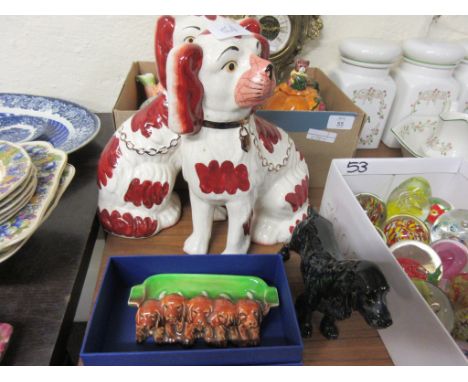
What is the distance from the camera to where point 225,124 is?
49cm

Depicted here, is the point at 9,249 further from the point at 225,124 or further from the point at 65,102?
the point at 65,102

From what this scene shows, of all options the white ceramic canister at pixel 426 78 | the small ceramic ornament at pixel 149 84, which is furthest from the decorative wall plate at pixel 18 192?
the white ceramic canister at pixel 426 78

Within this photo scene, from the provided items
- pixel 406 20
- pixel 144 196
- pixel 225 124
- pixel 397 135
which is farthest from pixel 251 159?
pixel 406 20

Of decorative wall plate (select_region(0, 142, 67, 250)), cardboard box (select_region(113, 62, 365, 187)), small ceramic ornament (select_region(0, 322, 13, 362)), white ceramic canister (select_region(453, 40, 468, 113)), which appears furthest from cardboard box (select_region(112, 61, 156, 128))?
white ceramic canister (select_region(453, 40, 468, 113))

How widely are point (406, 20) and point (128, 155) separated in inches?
32.6

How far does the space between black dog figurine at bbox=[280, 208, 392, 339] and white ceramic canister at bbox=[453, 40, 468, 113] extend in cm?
66

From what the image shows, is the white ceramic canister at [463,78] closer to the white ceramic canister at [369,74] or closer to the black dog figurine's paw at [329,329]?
the white ceramic canister at [369,74]

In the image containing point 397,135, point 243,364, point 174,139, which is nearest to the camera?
point 243,364

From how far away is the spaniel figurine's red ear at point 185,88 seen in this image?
0.42m

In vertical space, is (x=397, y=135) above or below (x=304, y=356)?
above

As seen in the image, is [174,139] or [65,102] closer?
[174,139]

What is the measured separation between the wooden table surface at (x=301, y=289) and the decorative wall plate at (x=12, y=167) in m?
0.21

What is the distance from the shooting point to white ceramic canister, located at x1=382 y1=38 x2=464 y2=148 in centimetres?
83

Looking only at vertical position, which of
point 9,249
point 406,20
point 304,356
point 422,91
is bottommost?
point 304,356
